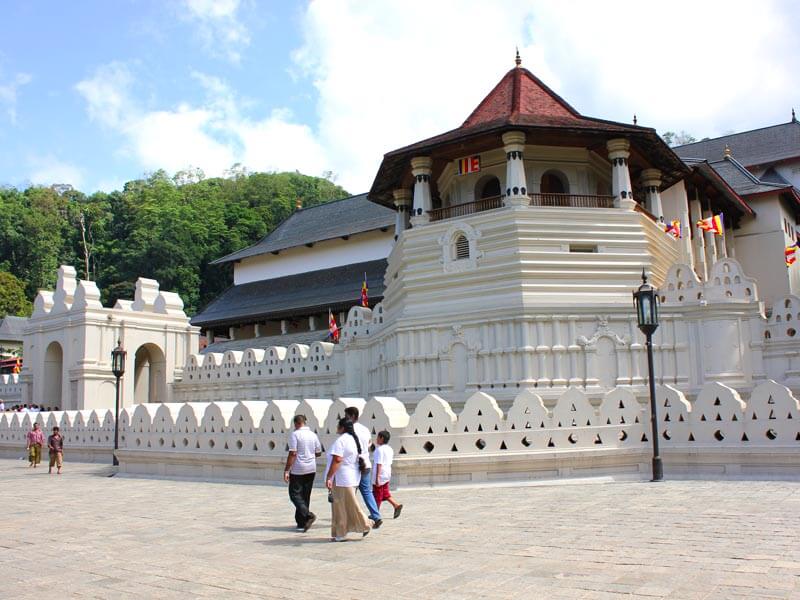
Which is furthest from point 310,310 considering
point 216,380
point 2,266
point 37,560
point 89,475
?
point 2,266

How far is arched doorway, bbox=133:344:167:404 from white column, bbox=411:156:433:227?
1237 centimetres

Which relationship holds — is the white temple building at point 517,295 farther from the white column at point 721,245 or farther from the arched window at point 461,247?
the white column at point 721,245

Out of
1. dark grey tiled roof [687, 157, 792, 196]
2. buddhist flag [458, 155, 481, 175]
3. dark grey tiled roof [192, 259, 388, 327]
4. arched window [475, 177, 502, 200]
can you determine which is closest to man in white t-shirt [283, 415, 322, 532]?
buddhist flag [458, 155, 481, 175]

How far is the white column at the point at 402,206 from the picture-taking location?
27700mm

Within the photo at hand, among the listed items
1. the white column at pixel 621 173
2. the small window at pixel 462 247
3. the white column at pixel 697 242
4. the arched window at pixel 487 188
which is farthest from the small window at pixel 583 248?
the white column at pixel 697 242

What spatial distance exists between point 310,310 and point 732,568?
33.7m

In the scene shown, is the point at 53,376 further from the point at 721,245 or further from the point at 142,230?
the point at 142,230

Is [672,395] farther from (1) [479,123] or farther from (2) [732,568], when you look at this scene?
(1) [479,123]

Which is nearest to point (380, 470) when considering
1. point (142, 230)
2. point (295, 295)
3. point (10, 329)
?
point (295, 295)

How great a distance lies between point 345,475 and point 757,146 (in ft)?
139

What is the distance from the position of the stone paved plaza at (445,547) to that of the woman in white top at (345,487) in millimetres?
205

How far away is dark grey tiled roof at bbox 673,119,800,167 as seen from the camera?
142 ft

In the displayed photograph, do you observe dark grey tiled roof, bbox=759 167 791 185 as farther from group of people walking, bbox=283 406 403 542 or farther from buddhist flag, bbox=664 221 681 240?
group of people walking, bbox=283 406 403 542

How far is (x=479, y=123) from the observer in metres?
23.8
